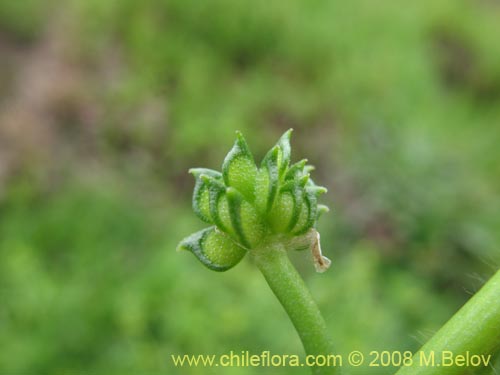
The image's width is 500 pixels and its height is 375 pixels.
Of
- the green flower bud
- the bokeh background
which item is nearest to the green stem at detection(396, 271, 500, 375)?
the green flower bud

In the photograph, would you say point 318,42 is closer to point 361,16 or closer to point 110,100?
point 361,16

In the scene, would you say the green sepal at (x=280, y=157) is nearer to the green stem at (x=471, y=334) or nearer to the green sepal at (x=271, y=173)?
the green sepal at (x=271, y=173)

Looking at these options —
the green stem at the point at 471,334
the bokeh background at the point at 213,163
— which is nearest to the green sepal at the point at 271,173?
the green stem at the point at 471,334

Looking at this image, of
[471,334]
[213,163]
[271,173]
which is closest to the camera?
[471,334]

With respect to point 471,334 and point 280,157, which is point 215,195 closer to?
point 280,157

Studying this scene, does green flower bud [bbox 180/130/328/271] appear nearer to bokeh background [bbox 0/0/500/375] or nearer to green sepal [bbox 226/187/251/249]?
green sepal [bbox 226/187/251/249]

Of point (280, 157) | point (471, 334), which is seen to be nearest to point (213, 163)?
point (280, 157)
